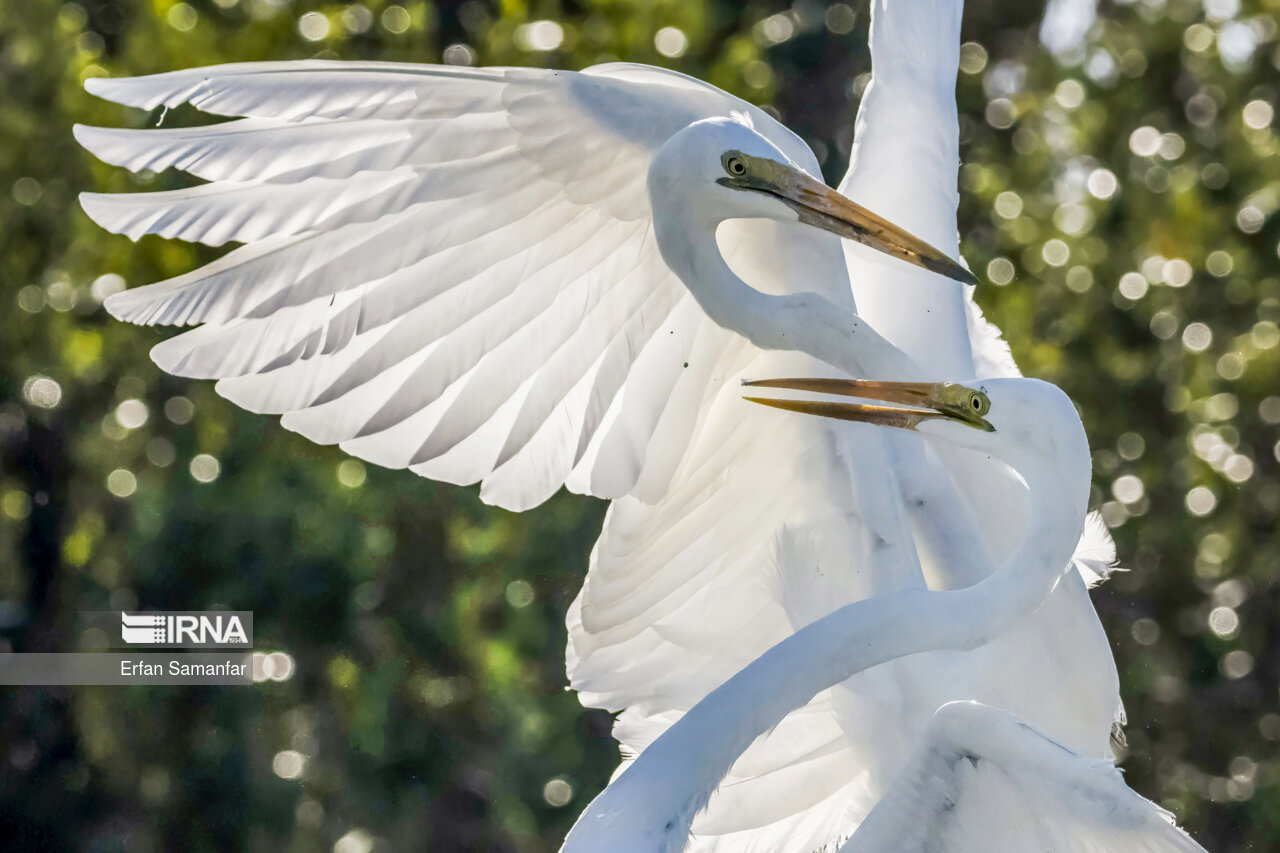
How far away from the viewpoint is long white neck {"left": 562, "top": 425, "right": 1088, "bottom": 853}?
237cm

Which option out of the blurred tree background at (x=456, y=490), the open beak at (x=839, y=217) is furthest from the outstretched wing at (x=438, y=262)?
the blurred tree background at (x=456, y=490)

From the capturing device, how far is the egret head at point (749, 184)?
2504 millimetres

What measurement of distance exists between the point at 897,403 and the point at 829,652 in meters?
0.41

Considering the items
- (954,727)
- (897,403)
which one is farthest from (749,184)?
(954,727)

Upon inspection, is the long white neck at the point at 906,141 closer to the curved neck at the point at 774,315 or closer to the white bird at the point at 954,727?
the curved neck at the point at 774,315

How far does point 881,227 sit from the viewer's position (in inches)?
104

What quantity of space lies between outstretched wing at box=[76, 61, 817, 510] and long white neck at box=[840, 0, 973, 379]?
0.51 m

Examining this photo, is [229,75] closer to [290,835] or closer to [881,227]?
[881,227]

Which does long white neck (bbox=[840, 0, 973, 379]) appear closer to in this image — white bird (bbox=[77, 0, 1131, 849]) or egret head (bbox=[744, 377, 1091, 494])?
white bird (bbox=[77, 0, 1131, 849])

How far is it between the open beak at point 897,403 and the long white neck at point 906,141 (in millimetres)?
768

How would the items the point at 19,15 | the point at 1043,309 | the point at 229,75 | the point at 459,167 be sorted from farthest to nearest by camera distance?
1. the point at 1043,309
2. the point at 19,15
3. the point at 459,167
4. the point at 229,75

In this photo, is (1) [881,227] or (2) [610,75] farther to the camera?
(2) [610,75]

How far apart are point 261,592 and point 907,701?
10.5 ft

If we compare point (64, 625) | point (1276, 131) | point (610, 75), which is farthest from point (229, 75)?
point (1276, 131)
